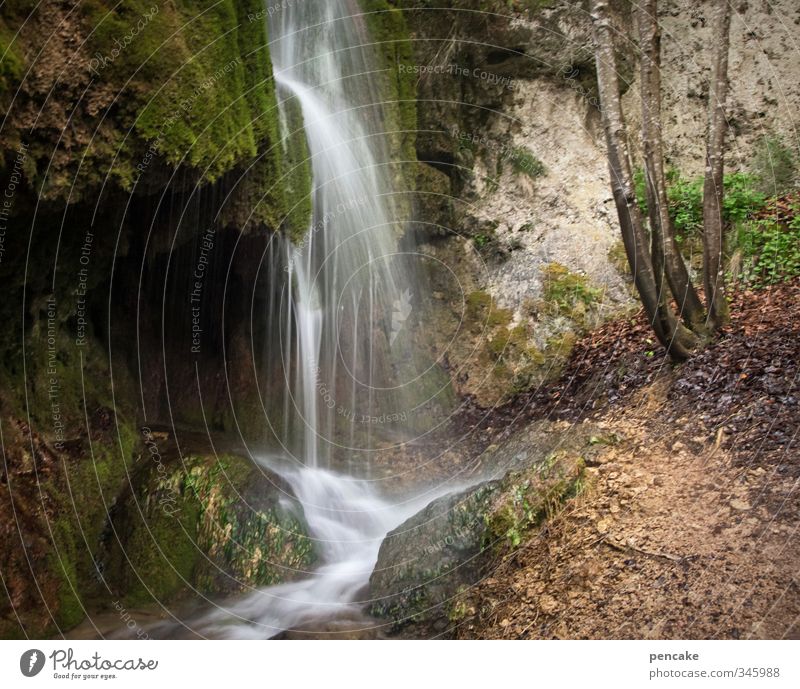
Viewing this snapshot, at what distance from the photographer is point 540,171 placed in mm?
11242

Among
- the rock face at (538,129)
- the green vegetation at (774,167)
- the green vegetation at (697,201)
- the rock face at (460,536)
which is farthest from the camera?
the rock face at (538,129)

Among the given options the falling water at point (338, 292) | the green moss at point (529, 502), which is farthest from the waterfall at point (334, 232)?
the green moss at point (529, 502)

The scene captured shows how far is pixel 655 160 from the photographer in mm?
7051

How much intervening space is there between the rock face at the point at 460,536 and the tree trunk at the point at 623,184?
160 centimetres

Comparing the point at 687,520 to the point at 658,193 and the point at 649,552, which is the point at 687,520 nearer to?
the point at 649,552

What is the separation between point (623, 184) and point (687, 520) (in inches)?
137

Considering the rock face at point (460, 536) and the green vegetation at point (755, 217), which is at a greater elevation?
the green vegetation at point (755, 217)

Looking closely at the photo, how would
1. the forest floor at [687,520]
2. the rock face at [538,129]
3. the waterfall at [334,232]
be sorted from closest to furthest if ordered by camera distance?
1. the forest floor at [687,520]
2. the waterfall at [334,232]
3. the rock face at [538,129]

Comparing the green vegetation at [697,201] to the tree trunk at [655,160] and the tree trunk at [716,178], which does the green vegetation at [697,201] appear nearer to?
the tree trunk at [716,178]

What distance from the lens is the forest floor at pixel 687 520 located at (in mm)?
4590

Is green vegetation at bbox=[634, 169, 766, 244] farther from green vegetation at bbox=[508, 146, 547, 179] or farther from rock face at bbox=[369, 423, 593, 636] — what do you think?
rock face at bbox=[369, 423, 593, 636]

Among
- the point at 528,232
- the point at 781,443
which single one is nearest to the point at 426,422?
the point at 528,232

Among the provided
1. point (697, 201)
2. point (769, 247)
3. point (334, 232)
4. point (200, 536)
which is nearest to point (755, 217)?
point (769, 247)

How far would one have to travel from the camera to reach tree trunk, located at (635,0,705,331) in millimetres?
6812
